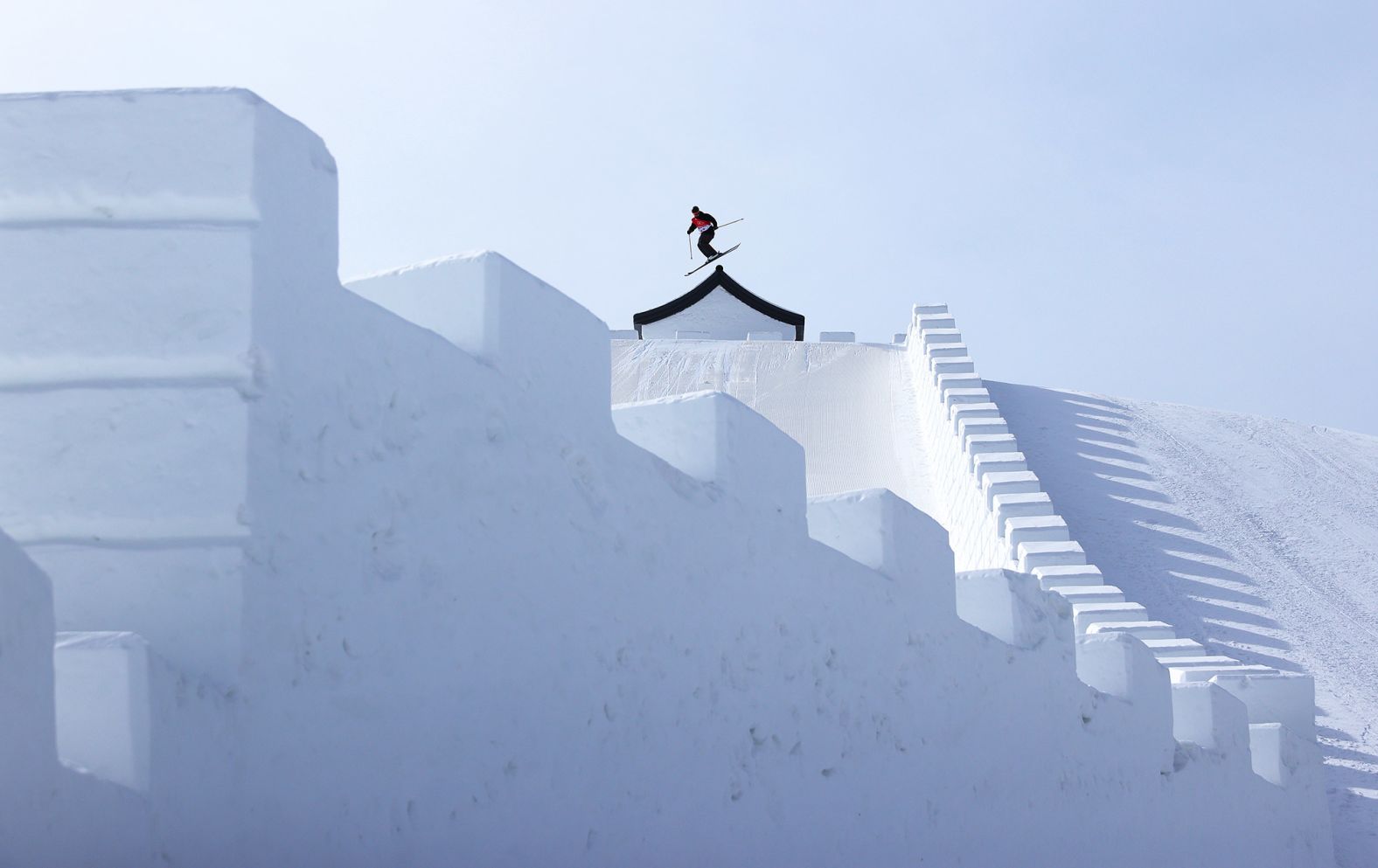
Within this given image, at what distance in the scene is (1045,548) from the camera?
7.85 metres

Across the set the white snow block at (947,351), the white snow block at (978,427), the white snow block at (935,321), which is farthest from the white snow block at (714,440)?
the white snow block at (935,321)

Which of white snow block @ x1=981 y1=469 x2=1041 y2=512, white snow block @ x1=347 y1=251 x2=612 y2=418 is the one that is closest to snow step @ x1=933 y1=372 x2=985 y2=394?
white snow block @ x1=981 y1=469 x2=1041 y2=512

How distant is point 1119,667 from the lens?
602 cm

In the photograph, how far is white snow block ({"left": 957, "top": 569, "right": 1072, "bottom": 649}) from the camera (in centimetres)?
550

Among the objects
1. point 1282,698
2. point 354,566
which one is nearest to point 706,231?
point 1282,698

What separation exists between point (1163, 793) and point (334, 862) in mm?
4542

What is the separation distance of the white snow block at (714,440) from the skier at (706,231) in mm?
21365

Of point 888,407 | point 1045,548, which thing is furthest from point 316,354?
point 888,407

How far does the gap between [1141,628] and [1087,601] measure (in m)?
0.32

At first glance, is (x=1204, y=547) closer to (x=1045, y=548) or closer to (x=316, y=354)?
(x=1045, y=548)

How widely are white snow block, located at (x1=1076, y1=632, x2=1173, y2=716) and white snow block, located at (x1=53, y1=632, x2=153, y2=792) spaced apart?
4.56 meters

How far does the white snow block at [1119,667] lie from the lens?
19.7 feet

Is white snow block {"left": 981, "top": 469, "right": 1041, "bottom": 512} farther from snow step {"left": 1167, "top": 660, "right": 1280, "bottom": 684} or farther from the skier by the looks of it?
the skier

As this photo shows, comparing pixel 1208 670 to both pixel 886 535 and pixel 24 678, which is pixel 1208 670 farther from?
pixel 24 678
